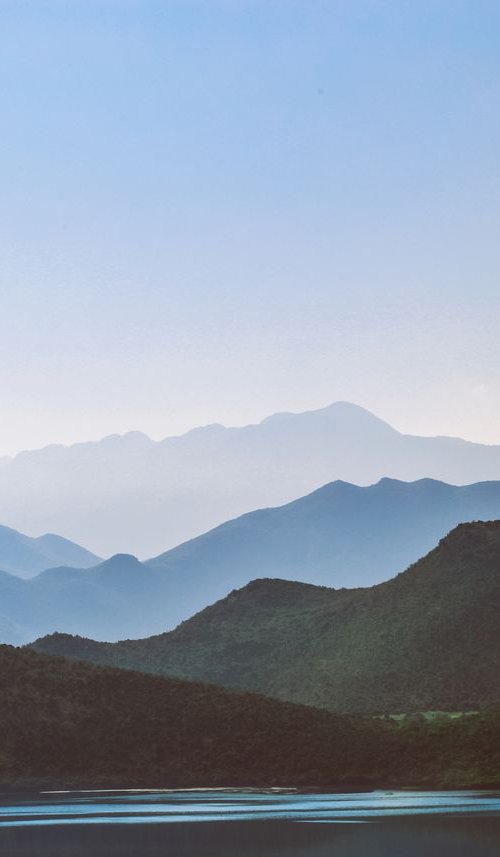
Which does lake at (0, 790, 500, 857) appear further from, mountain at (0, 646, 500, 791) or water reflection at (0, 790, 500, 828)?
mountain at (0, 646, 500, 791)

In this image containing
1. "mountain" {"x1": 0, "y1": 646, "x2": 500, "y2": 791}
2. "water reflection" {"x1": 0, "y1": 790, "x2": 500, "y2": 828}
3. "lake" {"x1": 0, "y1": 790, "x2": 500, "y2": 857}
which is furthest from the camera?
"mountain" {"x1": 0, "y1": 646, "x2": 500, "y2": 791}

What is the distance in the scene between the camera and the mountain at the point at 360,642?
12325 centimetres

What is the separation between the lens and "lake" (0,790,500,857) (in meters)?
41.7

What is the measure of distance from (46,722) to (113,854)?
45.9m

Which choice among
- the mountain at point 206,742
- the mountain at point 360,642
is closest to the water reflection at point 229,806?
the mountain at point 206,742

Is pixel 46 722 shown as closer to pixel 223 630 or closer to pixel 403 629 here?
pixel 403 629

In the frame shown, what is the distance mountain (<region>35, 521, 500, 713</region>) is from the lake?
49463mm

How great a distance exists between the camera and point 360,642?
136 metres

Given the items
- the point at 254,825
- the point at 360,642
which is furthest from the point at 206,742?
the point at 360,642

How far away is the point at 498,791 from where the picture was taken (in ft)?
230

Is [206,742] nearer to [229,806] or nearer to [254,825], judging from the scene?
[229,806]

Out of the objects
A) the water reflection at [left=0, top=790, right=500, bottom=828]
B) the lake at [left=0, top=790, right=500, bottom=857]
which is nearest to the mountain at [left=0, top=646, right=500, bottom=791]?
the water reflection at [left=0, top=790, right=500, bottom=828]

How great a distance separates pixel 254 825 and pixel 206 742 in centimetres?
3557

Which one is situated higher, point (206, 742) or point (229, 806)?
point (206, 742)
